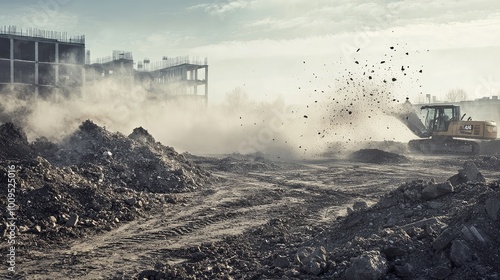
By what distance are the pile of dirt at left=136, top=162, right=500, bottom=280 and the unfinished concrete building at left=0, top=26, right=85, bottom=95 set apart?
47.3 m

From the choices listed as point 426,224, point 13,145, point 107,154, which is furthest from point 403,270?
point 13,145

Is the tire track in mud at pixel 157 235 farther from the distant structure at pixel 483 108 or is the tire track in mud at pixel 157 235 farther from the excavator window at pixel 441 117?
the distant structure at pixel 483 108

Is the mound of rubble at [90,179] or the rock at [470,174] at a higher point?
the rock at [470,174]

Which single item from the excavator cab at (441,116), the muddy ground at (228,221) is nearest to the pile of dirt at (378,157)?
the excavator cab at (441,116)

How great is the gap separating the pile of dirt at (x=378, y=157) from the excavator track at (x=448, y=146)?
15.3 feet

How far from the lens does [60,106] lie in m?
44.5

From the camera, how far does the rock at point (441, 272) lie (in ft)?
18.3

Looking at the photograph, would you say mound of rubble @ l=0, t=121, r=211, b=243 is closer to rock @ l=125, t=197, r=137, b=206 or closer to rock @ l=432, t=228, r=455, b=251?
rock @ l=125, t=197, r=137, b=206

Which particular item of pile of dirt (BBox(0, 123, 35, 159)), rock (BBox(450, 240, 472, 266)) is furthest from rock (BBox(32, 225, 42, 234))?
pile of dirt (BBox(0, 123, 35, 159))

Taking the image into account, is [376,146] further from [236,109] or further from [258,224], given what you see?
[258,224]

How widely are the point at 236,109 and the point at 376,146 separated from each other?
17.5 meters

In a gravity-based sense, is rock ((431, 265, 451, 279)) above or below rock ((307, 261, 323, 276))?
above

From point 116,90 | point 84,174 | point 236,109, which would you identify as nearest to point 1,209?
point 84,174

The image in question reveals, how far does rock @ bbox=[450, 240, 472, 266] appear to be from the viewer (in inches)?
225
